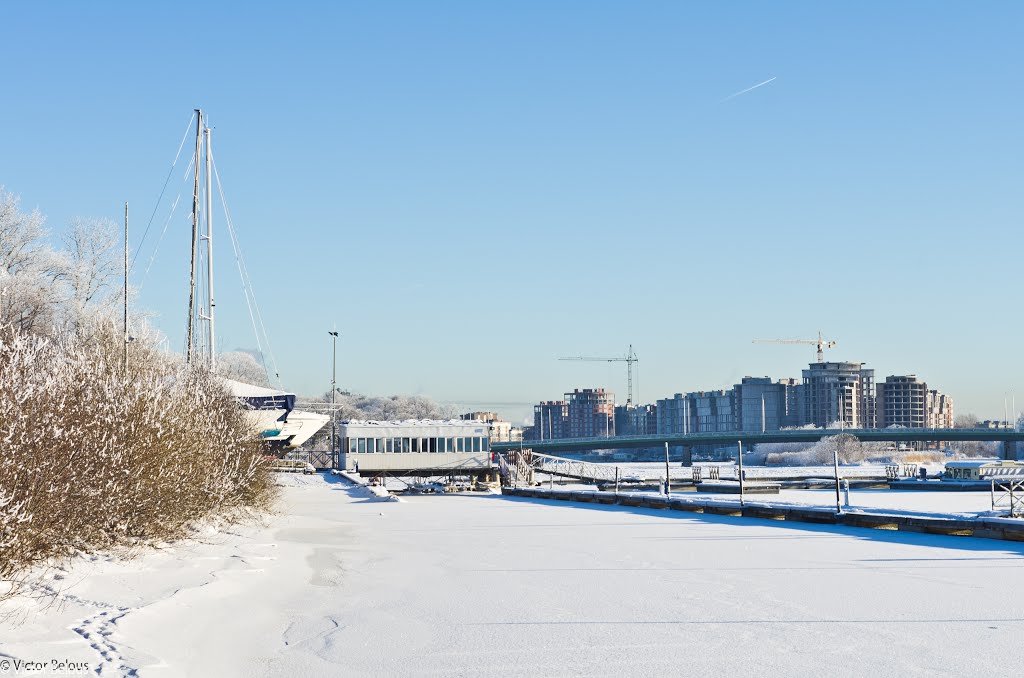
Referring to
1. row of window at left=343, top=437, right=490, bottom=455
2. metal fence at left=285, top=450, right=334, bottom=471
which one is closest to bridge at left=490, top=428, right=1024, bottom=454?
metal fence at left=285, top=450, right=334, bottom=471

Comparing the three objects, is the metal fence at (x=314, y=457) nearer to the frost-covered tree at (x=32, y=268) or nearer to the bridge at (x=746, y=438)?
the bridge at (x=746, y=438)

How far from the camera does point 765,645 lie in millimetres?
11281

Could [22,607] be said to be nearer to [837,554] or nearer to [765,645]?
[765,645]

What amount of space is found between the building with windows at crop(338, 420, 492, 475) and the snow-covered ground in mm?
63354

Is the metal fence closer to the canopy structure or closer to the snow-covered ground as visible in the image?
the canopy structure

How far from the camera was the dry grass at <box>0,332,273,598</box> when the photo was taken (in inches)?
501

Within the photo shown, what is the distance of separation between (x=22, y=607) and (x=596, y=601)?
7295 mm

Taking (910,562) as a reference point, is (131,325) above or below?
above

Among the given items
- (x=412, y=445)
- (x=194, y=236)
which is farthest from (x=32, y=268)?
(x=412, y=445)

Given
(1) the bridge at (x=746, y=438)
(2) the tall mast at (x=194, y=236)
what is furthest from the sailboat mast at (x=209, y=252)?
(1) the bridge at (x=746, y=438)

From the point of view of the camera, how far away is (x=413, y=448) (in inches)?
3457

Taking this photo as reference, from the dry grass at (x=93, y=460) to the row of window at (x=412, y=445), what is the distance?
5936cm

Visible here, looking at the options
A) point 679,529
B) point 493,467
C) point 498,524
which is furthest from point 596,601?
point 493,467

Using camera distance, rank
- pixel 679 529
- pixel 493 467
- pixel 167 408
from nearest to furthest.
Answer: pixel 167 408 → pixel 679 529 → pixel 493 467
